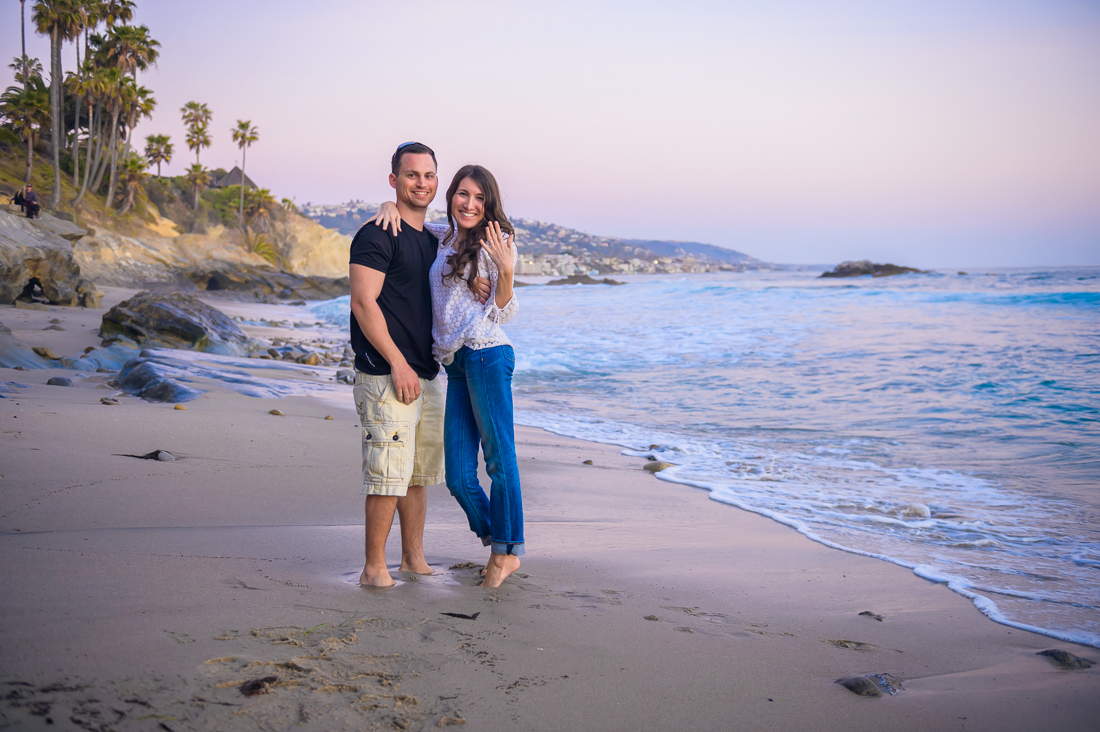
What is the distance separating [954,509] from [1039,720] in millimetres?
2879

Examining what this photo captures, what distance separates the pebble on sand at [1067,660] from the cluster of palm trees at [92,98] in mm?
38524

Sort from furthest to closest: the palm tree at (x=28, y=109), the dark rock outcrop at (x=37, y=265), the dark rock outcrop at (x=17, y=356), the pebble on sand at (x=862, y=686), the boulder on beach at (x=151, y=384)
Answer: the palm tree at (x=28, y=109) < the dark rock outcrop at (x=37, y=265) < the dark rock outcrop at (x=17, y=356) < the boulder on beach at (x=151, y=384) < the pebble on sand at (x=862, y=686)

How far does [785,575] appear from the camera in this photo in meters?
3.34

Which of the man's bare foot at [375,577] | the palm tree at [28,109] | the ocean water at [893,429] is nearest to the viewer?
the man's bare foot at [375,577]

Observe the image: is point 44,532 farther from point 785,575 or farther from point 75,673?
point 785,575

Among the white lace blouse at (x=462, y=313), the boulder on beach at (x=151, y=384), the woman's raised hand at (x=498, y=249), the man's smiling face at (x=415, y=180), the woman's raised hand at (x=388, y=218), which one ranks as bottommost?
the boulder on beach at (x=151, y=384)

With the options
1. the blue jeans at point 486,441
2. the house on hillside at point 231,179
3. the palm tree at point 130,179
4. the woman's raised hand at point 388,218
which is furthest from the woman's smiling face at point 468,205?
the house on hillside at point 231,179

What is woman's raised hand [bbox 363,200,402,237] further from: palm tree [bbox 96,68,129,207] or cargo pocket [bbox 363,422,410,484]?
palm tree [bbox 96,68,129,207]

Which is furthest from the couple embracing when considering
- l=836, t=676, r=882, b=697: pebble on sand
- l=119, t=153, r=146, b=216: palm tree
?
l=119, t=153, r=146, b=216: palm tree

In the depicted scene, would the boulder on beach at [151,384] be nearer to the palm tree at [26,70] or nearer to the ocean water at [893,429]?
the ocean water at [893,429]

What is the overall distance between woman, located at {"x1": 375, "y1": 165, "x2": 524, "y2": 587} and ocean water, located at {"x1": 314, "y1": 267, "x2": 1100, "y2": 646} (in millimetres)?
2080

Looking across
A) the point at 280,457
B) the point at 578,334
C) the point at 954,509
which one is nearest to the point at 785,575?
the point at 954,509

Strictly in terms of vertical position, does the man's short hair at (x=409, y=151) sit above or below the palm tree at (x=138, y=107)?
below

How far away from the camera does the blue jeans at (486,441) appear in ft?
9.62
